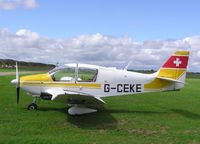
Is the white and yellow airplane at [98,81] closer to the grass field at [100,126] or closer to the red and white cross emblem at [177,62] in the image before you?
the red and white cross emblem at [177,62]

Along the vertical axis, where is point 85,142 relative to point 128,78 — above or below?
below

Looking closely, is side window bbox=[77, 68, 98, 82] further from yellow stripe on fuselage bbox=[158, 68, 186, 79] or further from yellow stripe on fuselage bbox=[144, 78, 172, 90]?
yellow stripe on fuselage bbox=[158, 68, 186, 79]

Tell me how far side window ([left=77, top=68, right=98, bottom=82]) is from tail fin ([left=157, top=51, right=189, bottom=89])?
271cm

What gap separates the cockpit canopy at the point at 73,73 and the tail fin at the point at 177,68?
2920 millimetres

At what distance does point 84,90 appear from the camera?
569 inches

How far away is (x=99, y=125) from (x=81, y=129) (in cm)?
101

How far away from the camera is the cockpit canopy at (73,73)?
14.4 metres

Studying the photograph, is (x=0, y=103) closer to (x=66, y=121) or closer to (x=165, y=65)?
(x=66, y=121)

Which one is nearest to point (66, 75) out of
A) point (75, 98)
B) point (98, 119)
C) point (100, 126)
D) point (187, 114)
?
point (75, 98)

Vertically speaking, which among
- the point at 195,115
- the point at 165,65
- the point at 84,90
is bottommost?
the point at 195,115

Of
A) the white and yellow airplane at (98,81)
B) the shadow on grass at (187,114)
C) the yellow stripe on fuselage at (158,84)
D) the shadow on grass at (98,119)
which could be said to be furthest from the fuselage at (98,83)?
the shadow on grass at (187,114)

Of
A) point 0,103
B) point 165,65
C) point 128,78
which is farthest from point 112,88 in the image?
point 0,103

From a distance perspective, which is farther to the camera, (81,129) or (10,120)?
(10,120)

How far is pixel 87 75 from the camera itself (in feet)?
48.0
